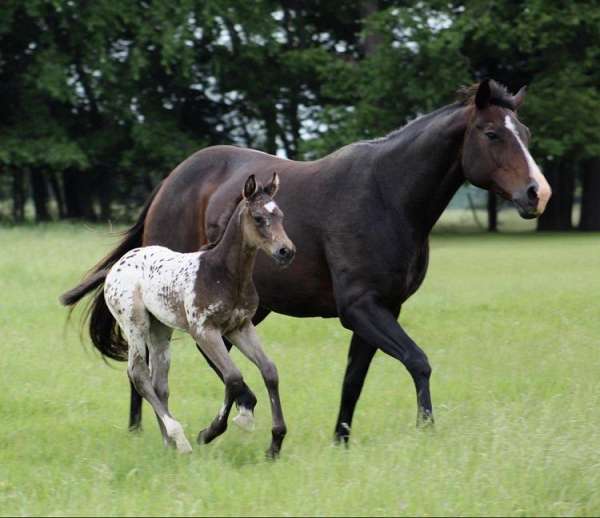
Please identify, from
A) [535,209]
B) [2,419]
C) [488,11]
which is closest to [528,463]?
[535,209]

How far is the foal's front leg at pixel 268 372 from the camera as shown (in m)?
6.10

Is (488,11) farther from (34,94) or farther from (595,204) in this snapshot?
(34,94)

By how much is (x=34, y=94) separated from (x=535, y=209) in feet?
101

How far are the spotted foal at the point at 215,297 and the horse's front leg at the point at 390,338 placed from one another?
738 mm

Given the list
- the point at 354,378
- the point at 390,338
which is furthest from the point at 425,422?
the point at 354,378

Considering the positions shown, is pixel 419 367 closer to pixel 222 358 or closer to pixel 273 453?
pixel 273 453

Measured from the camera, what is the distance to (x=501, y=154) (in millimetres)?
6566

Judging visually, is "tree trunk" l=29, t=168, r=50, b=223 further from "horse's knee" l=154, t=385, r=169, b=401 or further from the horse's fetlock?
the horse's fetlock

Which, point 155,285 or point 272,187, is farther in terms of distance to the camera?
point 155,285

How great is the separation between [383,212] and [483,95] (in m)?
0.98

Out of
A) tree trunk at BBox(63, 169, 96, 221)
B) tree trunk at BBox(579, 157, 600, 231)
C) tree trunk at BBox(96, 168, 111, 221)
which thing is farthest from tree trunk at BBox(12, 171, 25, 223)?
tree trunk at BBox(579, 157, 600, 231)

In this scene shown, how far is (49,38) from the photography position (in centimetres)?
3444

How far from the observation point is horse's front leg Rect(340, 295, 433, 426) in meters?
6.49

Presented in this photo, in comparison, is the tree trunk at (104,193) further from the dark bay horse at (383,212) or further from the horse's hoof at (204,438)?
the horse's hoof at (204,438)
